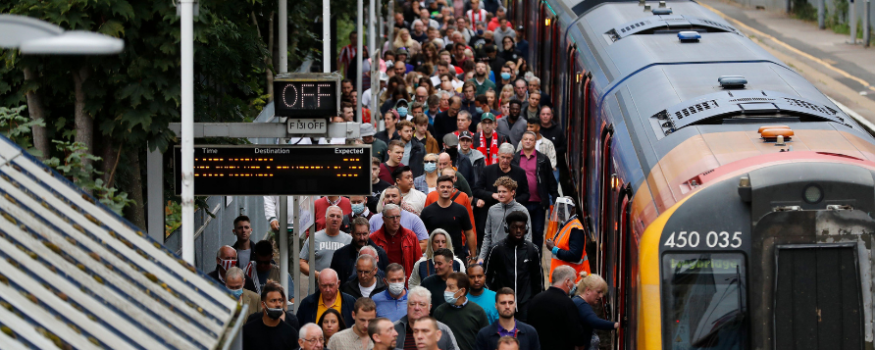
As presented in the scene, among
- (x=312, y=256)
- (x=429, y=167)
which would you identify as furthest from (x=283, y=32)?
(x=429, y=167)

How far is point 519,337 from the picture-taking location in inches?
381

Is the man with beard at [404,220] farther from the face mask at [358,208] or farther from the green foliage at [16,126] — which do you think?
the green foliage at [16,126]

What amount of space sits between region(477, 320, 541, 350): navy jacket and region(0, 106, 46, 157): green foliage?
3.57 meters

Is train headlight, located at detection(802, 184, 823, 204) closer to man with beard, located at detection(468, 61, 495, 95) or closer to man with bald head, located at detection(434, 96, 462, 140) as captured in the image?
man with bald head, located at detection(434, 96, 462, 140)

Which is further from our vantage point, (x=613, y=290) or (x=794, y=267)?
(x=613, y=290)

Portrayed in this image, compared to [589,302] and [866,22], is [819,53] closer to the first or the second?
[866,22]

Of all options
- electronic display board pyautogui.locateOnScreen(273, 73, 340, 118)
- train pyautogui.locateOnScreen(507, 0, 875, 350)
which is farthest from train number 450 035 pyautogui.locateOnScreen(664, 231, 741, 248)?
electronic display board pyautogui.locateOnScreen(273, 73, 340, 118)

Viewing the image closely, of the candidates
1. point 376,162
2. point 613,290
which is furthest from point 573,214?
point 376,162

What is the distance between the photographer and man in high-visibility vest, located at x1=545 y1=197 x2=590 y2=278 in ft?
39.5

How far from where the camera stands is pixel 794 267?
797cm

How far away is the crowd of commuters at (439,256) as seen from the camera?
32.0ft

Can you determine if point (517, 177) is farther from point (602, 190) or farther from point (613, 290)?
point (613, 290)

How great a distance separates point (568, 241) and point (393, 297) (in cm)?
223

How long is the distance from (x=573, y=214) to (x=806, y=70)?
68.7ft
